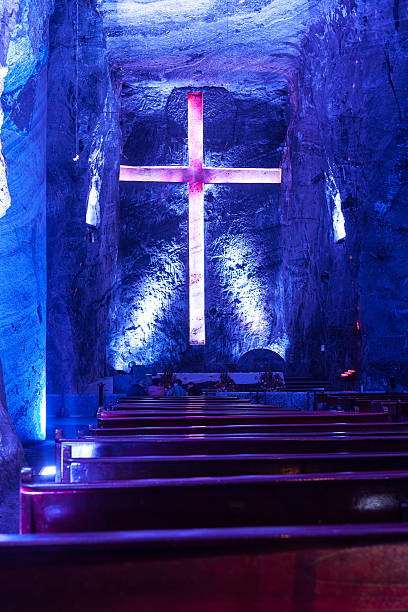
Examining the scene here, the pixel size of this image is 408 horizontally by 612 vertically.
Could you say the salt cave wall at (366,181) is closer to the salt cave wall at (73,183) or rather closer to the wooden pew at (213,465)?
the salt cave wall at (73,183)

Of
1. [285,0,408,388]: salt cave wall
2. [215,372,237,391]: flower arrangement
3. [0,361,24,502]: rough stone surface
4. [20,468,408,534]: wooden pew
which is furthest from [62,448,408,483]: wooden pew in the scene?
[285,0,408,388]: salt cave wall

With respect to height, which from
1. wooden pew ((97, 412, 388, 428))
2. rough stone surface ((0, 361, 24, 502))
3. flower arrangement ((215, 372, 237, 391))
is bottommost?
rough stone surface ((0, 361, 24, 502))

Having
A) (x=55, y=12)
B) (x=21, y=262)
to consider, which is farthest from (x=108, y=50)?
(x=21, y=262)

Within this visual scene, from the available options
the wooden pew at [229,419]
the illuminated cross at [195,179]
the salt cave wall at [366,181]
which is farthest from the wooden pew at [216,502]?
the illuminated cross at [195,179]

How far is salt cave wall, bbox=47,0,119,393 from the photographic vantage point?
8953mm

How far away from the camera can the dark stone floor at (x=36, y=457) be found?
3431mm

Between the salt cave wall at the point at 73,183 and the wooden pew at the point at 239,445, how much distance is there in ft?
22.6

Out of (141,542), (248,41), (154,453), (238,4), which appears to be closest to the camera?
(141,542)

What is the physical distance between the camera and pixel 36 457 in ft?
19.9

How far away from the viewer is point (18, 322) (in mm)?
6867

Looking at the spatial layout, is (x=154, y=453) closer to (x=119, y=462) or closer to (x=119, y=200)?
(x=119, y=462)

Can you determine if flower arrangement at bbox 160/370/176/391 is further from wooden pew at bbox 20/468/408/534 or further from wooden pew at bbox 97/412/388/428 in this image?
wooden pew at bbox 20/468/408/534

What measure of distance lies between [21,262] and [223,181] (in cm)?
658

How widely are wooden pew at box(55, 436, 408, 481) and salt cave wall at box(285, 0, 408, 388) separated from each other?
703 cm
